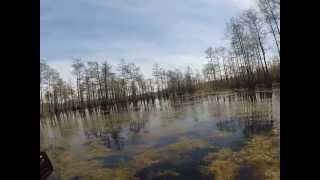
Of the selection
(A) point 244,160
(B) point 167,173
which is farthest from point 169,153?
(A) point 244,160

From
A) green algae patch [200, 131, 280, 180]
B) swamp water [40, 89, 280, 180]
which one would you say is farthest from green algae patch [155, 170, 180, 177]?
green algae patch [200, 131, 280, 180]

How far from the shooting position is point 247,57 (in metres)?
14.6

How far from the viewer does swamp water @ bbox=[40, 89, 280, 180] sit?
13.3 meters

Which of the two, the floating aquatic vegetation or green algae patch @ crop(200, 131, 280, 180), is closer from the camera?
green algae patch @ crop(200, 131, 280, 180)

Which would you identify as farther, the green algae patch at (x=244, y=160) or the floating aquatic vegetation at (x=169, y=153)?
the floating aquatic vegetation at (x=169, y=153)

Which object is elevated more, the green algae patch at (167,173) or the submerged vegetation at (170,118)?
the submerged vegetation at (170,118)

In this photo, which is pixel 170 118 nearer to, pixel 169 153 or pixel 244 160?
pixel 169 153

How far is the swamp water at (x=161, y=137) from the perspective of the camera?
13281mm

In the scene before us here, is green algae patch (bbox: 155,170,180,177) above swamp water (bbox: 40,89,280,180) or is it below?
below

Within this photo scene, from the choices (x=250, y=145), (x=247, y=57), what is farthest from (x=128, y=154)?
(x=247, y=57)

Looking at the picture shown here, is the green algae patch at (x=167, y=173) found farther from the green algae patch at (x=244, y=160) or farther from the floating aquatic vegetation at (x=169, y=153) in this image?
the green algae patch at (x=244, y=160)

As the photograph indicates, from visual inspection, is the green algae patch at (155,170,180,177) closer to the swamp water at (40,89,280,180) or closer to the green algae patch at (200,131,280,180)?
the swamp water at (40,89,280,180)

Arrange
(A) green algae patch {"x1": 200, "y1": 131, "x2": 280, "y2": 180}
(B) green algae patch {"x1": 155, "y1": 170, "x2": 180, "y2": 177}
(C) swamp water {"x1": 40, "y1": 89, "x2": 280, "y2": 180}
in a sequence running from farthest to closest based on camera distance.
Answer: (C) swamp water {"x1": 40, "y1": 89, "x2": 280, "y2": 180} → (B) green algae patch {"x1": 155, "y1": 170, "x2": 180, "y2": 177} → (A) green algae patch {"x1": 200, "y1": 131, "x2": 280, "y2": 180}

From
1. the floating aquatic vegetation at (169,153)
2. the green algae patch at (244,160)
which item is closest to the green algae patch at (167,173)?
the floating aquatic vegetation at (169,153)
